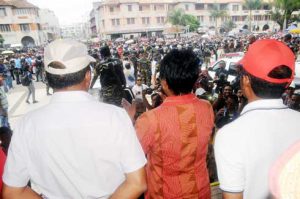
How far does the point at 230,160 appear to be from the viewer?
46.1 inches

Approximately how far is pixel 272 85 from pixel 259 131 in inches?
9.3

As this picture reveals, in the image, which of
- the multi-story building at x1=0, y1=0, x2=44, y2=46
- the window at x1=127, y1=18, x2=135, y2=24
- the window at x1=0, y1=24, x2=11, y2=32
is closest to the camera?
the multi-story building at x1=0, y1=0, x2=44, y2=46

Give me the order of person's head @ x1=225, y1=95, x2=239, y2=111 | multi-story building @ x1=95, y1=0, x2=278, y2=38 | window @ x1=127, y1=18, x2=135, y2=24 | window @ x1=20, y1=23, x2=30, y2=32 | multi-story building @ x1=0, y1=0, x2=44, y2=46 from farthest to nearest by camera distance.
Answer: window @ x1=127, y1=18, x2=135, y2=24 → multi-story building @ x1=95, y1=0, x2=278, y2=38 → window @ x1=20, y1=23, x2=30, y2=32 → multi-story building @ x1=0, y1=0, x2=44, y2=46 → person's head @ x1=225, y1=95, x2=239, y2=111

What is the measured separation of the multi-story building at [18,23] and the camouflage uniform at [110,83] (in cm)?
5434

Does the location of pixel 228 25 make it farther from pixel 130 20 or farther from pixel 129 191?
pixel 129 191

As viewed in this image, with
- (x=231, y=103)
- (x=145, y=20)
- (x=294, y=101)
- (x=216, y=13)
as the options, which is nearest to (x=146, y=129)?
(x=231, y=103)

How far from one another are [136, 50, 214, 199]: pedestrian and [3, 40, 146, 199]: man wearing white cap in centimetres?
35

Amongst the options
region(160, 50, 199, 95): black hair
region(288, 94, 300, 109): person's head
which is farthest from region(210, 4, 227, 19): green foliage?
region(160, 50, 199, 95): black hair

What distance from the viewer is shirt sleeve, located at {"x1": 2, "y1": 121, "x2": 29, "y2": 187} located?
127 cm

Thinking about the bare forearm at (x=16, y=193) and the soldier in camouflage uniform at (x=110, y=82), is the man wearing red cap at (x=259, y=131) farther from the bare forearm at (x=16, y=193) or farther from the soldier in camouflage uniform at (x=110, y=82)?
the soldier in camouflage uniform at (x=110, y=82)

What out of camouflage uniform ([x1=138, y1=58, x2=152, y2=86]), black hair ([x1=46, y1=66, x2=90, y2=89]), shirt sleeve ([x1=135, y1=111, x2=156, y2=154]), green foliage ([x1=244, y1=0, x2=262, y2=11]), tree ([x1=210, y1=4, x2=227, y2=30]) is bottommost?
camouflage uniform ([x1=138, y1=58, x2=152, y2=86])

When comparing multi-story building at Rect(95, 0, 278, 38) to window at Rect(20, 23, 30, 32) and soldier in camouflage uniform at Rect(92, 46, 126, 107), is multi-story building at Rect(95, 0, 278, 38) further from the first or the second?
soldier in camouflage uniform at Rect(92, 46, 126, 107)

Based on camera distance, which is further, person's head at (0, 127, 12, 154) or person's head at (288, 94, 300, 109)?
person's head at (288, 94, 300, 109)

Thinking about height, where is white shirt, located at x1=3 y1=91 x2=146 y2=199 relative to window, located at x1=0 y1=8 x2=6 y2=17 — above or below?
below
